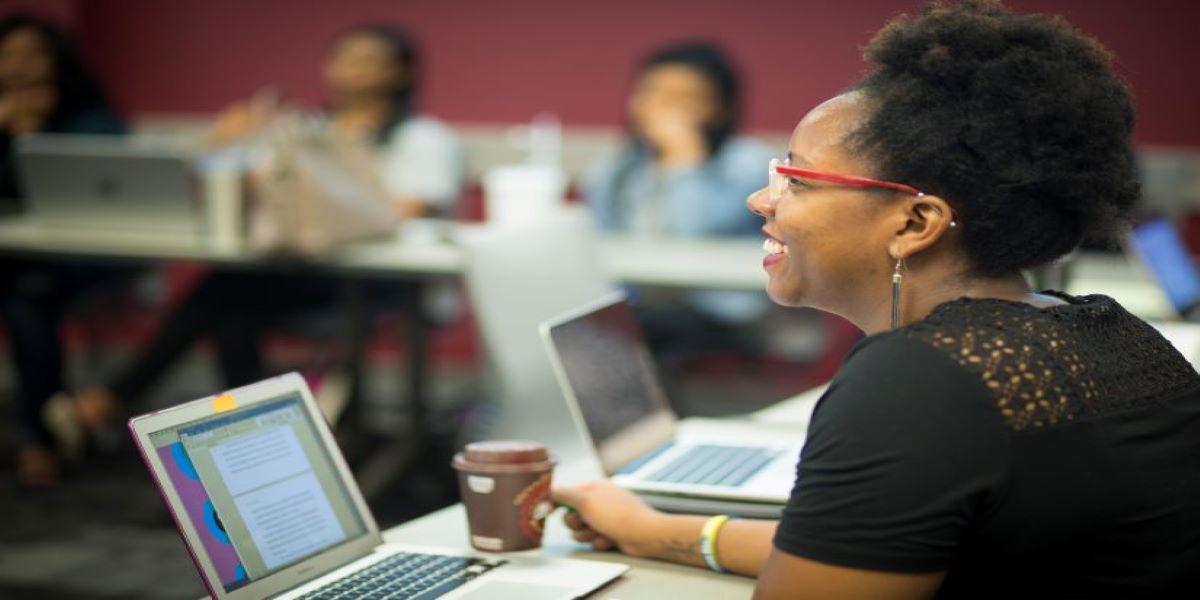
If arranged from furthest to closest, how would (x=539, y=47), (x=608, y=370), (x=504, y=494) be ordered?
1. (x=539, y=47)
2. (x=608, y=370)
3. (x=504, y=494)

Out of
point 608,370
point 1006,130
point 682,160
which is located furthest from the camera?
point 682,160

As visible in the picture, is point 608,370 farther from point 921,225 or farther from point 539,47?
point 539,47

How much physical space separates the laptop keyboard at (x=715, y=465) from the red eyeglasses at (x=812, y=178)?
1.56 ft

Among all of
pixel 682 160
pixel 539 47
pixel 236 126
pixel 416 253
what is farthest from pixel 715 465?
pixel 539 47

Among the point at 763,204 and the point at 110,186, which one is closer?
the point at 763,204

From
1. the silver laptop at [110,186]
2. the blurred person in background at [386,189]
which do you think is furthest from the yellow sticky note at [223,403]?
the silver laptop at [110,186]

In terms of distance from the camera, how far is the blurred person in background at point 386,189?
4477mm

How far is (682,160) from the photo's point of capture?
4.57 metres

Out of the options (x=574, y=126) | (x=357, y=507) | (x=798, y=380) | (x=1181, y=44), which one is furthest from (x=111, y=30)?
(x=357, y=507)

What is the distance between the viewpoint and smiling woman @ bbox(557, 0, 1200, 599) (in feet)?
3.86

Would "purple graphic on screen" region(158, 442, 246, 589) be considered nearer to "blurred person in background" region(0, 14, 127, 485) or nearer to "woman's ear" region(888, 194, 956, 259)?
"woman's ear" region(888, 194, 956, 259)

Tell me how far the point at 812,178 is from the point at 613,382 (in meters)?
0.68

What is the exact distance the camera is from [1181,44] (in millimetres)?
5180

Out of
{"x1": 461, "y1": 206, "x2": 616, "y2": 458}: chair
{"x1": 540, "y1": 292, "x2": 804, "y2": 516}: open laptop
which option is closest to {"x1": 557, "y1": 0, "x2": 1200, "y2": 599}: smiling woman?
{"x1": 540, "y1": 292, "x2": 804, "y2": 516}: open laptop
